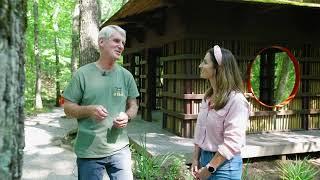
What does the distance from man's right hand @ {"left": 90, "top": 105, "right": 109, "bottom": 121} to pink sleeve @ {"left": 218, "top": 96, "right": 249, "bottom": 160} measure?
0.87m

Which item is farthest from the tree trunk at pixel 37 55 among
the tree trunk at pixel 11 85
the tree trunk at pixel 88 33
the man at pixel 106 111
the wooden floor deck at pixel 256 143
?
the tree trunk at pixel 11 85

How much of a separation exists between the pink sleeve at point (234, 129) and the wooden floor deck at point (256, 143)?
385cm

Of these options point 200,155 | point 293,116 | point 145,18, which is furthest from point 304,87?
point 200,155

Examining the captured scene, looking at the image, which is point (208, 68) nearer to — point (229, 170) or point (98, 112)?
point (229, 170)

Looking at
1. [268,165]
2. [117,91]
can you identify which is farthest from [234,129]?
[268,165]

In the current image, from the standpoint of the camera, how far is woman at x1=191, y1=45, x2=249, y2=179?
2883 millimetres

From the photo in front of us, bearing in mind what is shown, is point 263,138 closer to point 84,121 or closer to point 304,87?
point 304,87

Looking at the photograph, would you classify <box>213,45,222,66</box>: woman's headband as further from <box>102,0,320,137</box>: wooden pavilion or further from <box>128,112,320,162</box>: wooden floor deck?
<box>102,0,320,137</box>: wooden pavilion

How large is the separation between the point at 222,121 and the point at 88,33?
6.54m

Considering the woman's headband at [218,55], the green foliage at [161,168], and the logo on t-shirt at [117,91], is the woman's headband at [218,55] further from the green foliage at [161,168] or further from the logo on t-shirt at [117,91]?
the green foliage at [161,168]

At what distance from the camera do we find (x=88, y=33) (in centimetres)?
899

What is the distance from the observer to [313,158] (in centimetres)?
830

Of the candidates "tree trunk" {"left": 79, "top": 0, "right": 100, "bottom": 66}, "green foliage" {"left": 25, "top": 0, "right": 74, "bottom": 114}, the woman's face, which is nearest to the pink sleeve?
the woman's face

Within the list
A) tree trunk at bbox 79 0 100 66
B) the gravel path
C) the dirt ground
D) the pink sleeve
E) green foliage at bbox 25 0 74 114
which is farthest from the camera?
green foliage at bbox 25 0 74 114
